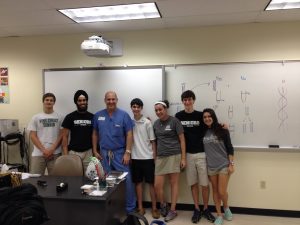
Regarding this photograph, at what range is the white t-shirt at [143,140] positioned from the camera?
3.46 m

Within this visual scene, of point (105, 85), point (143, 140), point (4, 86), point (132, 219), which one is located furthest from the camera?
point (4, 86)

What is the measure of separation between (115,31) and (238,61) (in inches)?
67.5

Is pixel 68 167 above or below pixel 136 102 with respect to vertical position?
below

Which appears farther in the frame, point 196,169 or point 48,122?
point 48,122

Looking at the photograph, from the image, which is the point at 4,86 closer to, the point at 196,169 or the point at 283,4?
the point at 196,169

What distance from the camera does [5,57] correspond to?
4113 mm

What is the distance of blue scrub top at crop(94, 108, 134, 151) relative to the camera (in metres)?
3.36

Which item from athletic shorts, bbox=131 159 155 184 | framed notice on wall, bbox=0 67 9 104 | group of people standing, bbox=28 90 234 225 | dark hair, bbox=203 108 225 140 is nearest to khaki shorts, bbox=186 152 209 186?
group of people standing, bbox=28 90 234 225

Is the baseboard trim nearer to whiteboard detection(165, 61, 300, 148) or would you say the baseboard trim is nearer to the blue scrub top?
whiteboard detection(165, 61, 300, 148)

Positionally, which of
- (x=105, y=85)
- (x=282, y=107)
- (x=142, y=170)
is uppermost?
(x=105, y=85)

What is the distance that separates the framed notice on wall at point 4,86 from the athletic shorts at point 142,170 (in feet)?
7.36

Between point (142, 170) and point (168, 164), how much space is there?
1.25 feet

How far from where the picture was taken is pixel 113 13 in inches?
123

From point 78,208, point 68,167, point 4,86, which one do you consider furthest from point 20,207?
point 4,86
